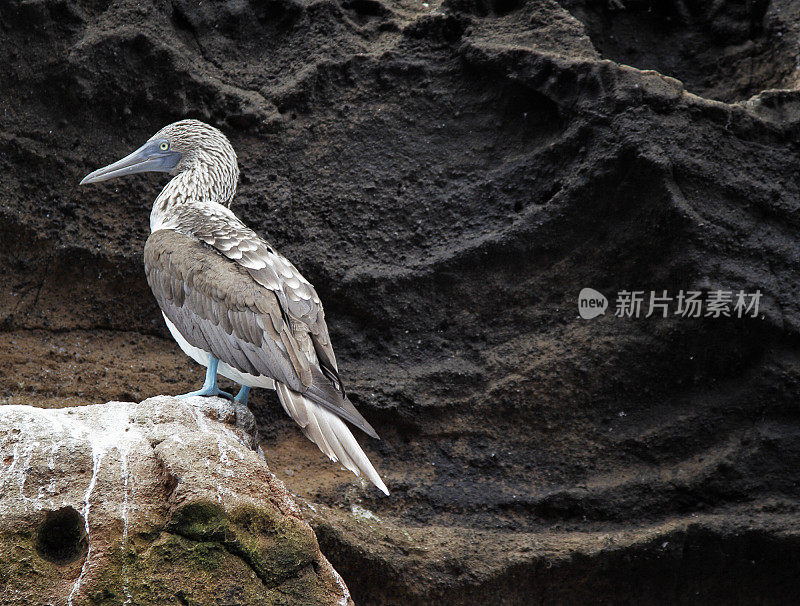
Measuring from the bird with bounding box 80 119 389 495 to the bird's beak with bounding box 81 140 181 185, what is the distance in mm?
482

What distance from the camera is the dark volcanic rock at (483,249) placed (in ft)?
14.6

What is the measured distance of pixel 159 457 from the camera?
9.37ft

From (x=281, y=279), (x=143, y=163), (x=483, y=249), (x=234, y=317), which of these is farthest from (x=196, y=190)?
(x=483, y=249)

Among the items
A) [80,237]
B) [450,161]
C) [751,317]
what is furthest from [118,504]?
[751,317]

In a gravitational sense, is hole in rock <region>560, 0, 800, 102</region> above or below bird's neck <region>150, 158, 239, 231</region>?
above

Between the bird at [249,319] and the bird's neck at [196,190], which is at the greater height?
the bird's neck at [196,190]

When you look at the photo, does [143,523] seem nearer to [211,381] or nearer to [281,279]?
[211,381]

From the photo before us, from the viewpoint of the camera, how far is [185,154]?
14.9 feet

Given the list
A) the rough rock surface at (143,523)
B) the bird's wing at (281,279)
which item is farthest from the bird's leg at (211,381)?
the rough rock surface at (143,523)

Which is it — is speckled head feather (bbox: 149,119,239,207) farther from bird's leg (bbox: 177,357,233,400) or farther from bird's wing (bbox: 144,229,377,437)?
bird's leg (bbox: 177,357,233,400)

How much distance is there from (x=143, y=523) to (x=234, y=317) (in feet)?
3.80

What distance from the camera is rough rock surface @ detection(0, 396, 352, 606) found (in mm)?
2512

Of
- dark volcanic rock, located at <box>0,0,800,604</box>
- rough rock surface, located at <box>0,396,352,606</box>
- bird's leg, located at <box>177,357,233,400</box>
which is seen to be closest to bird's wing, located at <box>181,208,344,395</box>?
bird's leg, located at <box>177,357,233,400</box>

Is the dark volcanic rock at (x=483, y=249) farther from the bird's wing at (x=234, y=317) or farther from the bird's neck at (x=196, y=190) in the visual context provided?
the bird's wing at (x=234, y=317)
